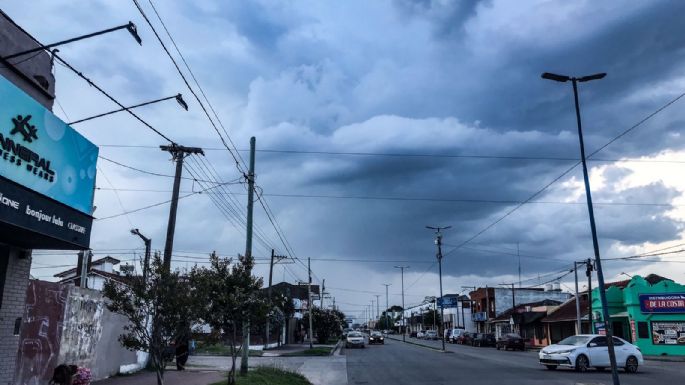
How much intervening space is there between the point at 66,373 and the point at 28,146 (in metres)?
4.65

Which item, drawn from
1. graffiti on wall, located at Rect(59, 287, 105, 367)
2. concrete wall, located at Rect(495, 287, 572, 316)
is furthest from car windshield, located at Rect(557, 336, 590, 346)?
concrete wall, located at Rect(495, 287, 572, 316)

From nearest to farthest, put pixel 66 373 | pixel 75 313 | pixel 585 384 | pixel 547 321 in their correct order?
pixel 66 373, pixel 75 313, pixel 585 384, pixel 547 321

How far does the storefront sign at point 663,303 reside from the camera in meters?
43.5

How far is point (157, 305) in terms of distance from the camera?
10.7 meters

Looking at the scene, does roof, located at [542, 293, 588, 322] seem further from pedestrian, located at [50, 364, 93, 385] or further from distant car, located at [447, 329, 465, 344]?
pedestrian, located at [50, 364, 93, 385]

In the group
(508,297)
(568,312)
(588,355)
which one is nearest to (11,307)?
(588,355)

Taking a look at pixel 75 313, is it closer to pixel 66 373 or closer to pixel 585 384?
pixel 66 373

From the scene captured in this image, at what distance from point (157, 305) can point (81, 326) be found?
303 inches

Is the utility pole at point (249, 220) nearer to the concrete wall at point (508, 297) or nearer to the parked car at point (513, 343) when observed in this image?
the parked car at point (513, 343)

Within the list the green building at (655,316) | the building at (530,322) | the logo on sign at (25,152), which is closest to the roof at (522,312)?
the building at (530,322)

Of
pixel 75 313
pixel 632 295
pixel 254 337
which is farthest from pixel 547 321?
pixel 75 313

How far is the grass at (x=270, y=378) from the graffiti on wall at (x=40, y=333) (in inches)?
174

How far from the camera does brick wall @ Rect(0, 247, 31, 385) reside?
1117 centimetres

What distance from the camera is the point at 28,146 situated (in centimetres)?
1007
